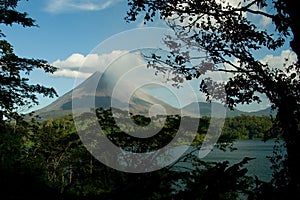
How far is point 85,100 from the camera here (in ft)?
29.0

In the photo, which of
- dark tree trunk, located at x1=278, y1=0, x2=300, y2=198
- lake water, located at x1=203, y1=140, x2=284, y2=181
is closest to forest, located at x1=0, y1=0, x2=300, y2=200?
dark tree trunk, located at x1=278, y1=0, x2=300, y2=198

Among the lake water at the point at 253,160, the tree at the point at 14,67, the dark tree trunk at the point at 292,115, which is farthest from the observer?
the lake water at the point at 253,160

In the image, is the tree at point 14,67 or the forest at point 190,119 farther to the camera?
the tree at point 14,67

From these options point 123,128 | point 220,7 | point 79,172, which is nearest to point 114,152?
point 123,128

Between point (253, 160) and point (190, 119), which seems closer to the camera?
point (190, 119)

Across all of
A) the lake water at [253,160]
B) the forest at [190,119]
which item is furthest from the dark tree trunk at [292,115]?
the lake water at [253,160]

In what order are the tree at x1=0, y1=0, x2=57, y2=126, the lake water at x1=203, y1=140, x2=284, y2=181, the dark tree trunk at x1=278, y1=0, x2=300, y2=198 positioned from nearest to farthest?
the dark tree trunk at x1=278, y1=0, x2=300, y2=198
the tree at x1=0, y1=0, x2=57, y2=126
the lake water at x1=203, y1=140, x2=284, y2=181

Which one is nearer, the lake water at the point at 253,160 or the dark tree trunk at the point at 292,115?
the dark tree trunk at the point at 292,115

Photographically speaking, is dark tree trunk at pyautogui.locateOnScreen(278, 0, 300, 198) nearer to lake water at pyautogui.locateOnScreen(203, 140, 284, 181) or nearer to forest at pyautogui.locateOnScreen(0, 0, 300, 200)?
forest at pyautogui.locateOnScreen(0, 0, 300, 200)

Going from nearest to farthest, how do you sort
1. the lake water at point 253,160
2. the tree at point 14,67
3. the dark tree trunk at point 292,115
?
the dark tree trunk at point 292,115 → the tree at point 14,67 → the lake water at point 253,160

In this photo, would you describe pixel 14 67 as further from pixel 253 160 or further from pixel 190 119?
pixel 253 160

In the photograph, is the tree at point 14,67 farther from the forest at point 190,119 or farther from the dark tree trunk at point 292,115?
the dark tree trunk at point 292,115

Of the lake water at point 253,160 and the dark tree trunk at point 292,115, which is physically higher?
the dark tree trunk at point 292,115

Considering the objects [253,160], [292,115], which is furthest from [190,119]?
[253,160]
